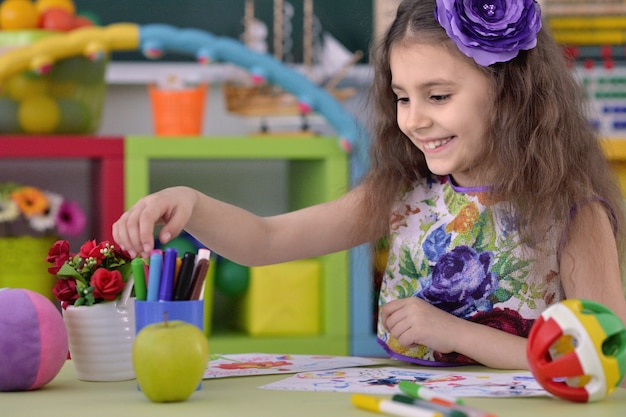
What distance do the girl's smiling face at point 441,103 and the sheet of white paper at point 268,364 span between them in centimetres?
28

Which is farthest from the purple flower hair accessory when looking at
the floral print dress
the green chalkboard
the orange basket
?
the green chalkboard

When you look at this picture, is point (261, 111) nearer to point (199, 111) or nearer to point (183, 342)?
point (199, 111)

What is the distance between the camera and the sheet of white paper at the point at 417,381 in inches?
35.1

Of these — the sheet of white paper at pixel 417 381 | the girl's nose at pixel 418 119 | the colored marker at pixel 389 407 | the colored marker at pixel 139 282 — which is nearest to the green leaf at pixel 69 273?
the colored marker at pixel 139 282

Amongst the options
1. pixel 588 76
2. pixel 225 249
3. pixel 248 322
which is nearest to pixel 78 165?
pixel 248 322

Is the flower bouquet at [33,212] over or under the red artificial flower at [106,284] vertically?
over

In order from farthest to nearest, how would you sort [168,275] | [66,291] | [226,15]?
[226,15] < [66,291] < [168,275]

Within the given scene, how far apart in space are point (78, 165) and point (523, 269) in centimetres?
184

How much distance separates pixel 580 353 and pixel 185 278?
34cm

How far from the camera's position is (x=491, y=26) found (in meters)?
1.16

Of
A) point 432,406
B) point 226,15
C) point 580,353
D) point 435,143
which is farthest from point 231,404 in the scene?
point 226,15

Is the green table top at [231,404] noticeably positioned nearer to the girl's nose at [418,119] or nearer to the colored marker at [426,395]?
the colored marker at [426,395]

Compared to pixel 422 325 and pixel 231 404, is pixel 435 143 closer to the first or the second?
pixel 422 325

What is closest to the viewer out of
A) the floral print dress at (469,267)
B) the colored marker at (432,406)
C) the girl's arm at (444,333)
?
the colored marker at (432,406)
